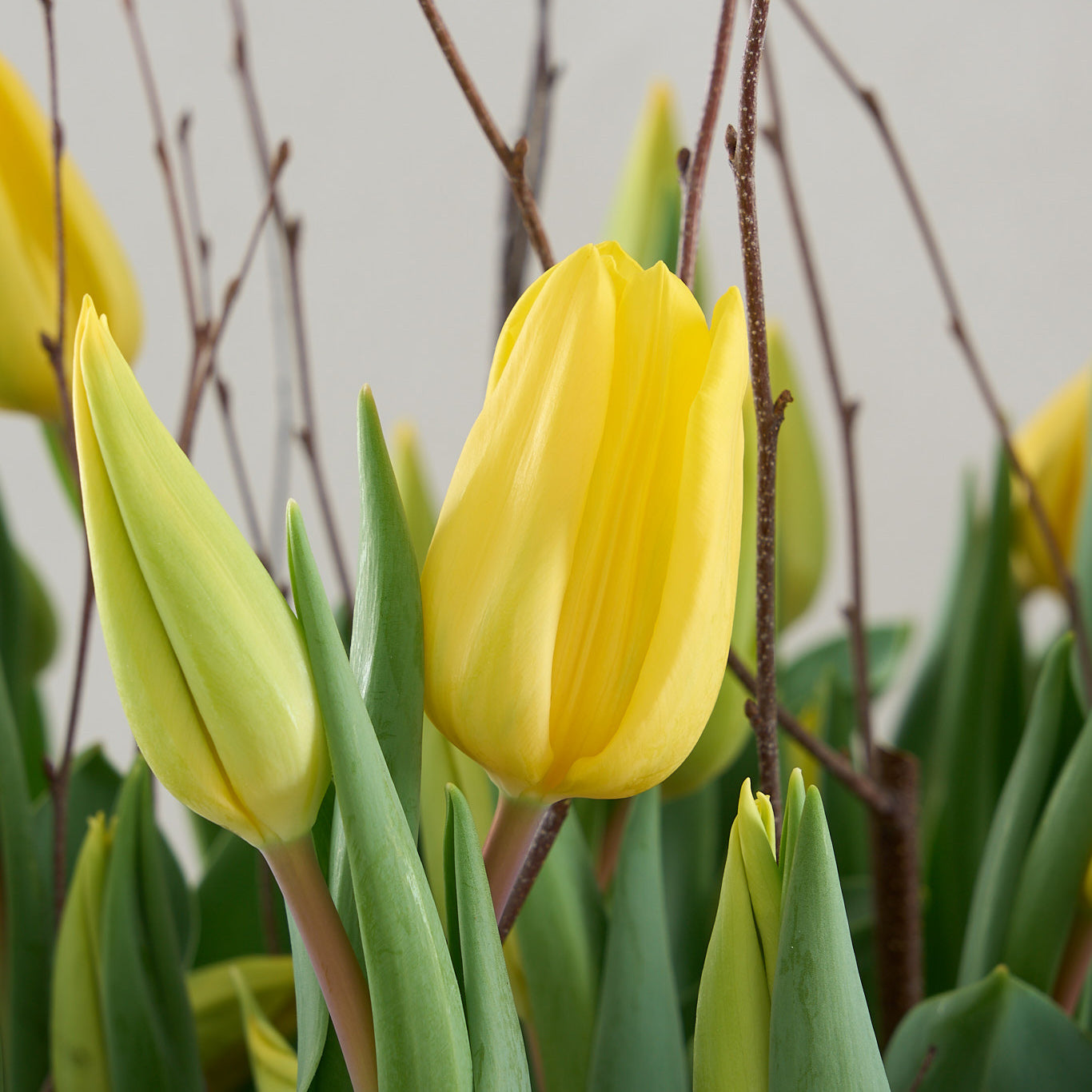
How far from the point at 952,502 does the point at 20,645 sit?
69cm

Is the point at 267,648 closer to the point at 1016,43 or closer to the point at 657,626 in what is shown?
the point at 657,626

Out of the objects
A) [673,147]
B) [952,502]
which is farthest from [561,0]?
[673,147]

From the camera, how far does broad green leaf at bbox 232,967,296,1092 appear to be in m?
0.19

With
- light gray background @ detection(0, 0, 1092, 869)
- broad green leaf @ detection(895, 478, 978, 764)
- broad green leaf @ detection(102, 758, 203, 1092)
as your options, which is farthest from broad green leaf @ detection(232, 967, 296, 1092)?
light gray background @ detection(0, 0, 1092, 869)

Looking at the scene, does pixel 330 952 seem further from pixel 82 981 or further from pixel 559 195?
pixel 559 195

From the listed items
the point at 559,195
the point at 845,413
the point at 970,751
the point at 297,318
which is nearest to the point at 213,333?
the point at 297,318

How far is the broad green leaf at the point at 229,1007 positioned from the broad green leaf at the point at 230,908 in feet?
0.12

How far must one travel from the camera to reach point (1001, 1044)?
0.18 metres

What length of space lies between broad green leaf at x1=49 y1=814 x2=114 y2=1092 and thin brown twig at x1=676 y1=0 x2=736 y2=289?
0.48ft

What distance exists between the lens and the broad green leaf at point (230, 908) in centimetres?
29

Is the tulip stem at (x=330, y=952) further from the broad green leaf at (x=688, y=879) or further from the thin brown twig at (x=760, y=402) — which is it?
the broad green leaf at (x=688, y=879)

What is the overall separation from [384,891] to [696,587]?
5 centimetres

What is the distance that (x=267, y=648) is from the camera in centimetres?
12

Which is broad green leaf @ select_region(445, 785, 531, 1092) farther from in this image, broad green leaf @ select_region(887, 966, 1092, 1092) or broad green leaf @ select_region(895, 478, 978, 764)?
broad green leaf @ select_region(895, 478, 978, 764)
